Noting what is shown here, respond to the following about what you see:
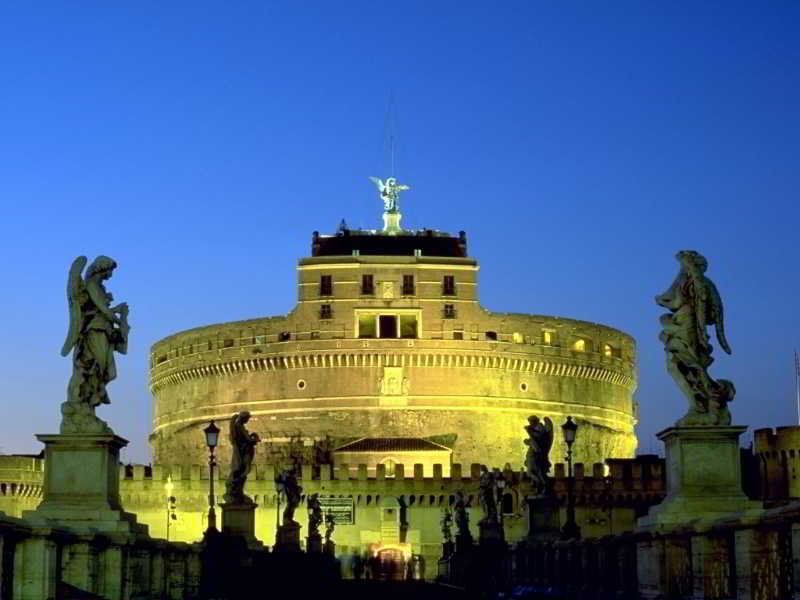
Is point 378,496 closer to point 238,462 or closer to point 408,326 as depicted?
point 408,326

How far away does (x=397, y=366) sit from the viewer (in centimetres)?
10919

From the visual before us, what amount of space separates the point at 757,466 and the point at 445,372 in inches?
1056

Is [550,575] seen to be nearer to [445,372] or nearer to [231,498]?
[231,498]

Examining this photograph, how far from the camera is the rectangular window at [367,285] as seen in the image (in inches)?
4365

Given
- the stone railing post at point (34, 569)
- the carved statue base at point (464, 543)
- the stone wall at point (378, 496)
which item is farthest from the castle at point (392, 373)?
the stone railing post at point (34, 569)

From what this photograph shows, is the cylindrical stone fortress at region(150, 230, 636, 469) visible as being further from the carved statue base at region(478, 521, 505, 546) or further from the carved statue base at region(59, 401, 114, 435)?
the carved statue base at region(59, 401, 114, 435)

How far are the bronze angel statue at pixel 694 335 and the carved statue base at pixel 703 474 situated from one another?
23cm

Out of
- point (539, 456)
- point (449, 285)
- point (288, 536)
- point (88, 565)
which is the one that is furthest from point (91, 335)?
point (449, 285)

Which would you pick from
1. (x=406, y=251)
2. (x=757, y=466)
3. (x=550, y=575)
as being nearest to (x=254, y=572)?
(x=550, y=575)

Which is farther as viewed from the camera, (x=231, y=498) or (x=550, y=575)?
(x=231, y=498)

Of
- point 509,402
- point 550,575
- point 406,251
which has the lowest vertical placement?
point 550,575

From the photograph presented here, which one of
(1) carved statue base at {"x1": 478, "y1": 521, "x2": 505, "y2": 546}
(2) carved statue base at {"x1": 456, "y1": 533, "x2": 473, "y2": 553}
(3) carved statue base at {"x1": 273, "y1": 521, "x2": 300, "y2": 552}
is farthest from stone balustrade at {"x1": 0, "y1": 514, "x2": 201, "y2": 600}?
(3) carved statue base at {"x1": 273, "y1": 521, "x2": 300, "y2": 552}

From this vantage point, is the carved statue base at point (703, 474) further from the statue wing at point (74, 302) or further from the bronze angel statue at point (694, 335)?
the statue wing at point (74, 302)

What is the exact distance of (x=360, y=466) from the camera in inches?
3804
